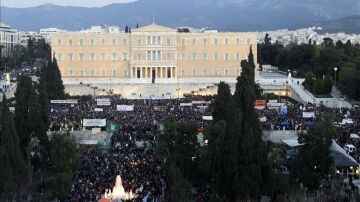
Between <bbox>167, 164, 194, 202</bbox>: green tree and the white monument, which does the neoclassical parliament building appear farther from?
<bbox>167, 164, 194, 202</bbox>: green tree

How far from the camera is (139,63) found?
68.2 metres

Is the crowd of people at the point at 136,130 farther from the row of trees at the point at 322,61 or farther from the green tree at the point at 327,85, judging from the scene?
the green tree at the point at 327,85

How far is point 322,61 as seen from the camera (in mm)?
66812

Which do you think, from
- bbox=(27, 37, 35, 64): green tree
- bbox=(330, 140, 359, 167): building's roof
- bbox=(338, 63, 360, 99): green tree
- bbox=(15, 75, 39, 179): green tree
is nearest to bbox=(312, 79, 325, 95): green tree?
bbox=(338, 63, 360, 99): green tree

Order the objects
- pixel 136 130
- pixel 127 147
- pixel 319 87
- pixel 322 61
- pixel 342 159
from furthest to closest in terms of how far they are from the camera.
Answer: pixel 322 61
pixel 319 87
pixel 136 130
pixel 127 147
pixel 342 159

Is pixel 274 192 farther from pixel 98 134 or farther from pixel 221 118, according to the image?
pixel 98 134

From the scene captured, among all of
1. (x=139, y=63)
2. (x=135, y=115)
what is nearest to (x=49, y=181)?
(x=135, y=115)

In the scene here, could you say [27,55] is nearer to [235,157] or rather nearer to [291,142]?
[291,142]

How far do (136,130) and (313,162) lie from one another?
14.1 m

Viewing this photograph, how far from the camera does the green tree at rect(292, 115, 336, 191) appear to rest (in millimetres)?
24094

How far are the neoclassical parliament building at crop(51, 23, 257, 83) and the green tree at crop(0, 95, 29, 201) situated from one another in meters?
44.2

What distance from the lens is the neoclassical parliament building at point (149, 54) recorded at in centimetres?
6819

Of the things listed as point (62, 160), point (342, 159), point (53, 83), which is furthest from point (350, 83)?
point (62, 160)

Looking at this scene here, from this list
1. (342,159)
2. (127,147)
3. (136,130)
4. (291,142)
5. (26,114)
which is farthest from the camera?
(136,130)
